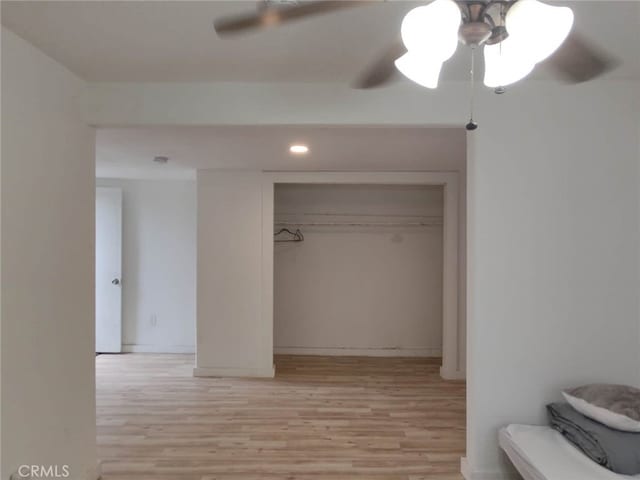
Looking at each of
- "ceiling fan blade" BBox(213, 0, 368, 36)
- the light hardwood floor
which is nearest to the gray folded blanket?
the light hardwood floor

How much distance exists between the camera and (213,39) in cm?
176

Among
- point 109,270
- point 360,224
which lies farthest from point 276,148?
point 109,270

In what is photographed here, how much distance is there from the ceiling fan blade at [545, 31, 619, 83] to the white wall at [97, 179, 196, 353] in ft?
15.4

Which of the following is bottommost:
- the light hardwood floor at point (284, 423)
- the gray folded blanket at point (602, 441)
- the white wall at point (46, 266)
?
the light hardwood floor at point (284, 423)

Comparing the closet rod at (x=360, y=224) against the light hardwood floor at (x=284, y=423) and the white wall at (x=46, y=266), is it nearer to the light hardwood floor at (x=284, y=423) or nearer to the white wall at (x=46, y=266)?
the light hardwood floor at (x=284, y=423)

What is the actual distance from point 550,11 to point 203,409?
11.7ft

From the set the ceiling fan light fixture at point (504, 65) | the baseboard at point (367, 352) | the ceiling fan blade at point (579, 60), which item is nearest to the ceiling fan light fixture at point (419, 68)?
the ceiling fan light fixture at point (504, 65)

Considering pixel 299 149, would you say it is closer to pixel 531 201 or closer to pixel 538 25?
pixel 531 201

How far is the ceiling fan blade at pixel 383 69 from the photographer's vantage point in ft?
4.01

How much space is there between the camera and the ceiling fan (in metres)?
0.98

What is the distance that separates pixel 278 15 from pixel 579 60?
0.89 meters

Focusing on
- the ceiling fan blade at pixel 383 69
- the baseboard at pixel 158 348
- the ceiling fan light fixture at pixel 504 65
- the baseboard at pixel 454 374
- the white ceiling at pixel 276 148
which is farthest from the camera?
the baseboard at pixel 158 348

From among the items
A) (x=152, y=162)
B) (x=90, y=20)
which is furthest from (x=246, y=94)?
(x=152, y=162)

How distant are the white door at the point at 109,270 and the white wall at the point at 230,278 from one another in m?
1.44
